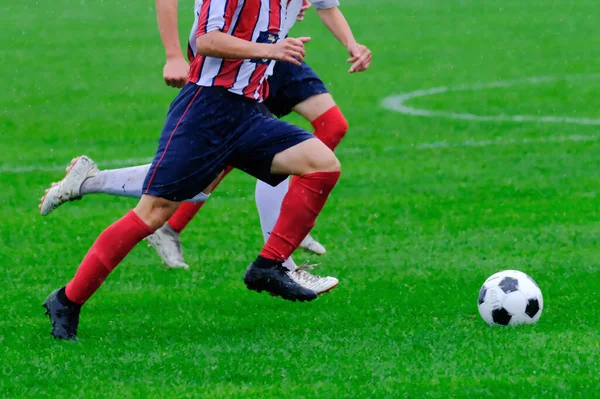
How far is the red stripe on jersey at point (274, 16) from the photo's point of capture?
5.68 metres

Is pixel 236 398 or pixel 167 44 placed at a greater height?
pixel 167 44

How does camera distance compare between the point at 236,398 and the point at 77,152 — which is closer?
the point at 236,398

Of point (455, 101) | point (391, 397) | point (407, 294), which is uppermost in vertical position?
point (391, 397)

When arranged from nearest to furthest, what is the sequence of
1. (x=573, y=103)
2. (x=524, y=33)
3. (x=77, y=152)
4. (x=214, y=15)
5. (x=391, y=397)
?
(x=391, y=397) < (x=214, y=15) < (x=77, y=152) < (x=573, y=103) < (x=524, y=33)

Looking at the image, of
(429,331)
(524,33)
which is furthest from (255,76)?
(524,33)

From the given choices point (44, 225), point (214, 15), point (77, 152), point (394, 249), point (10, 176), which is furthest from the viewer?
point (77, 152)

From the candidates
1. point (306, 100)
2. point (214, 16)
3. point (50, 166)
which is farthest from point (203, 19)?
point (50, 166)

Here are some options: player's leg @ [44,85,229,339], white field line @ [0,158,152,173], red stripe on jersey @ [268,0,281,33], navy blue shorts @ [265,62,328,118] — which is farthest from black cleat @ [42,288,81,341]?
white field line @ [0,158,152,173]

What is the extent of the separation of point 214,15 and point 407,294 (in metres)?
1.73

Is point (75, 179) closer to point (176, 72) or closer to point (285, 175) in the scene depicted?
point (176, 72)

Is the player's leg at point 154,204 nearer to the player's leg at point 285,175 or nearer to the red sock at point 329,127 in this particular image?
the player's leg at point 285,175

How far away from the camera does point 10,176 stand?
1016 cm

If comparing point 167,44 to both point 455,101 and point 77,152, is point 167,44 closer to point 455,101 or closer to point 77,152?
point 77,152

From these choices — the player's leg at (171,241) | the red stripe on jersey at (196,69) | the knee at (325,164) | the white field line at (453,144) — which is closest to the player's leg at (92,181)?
the player's leg at (171,241)
